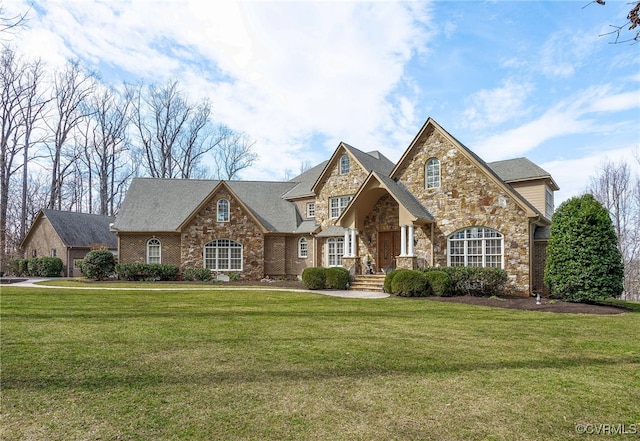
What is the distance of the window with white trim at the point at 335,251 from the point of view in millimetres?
22280


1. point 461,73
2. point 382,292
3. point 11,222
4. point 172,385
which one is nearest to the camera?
point 172,385

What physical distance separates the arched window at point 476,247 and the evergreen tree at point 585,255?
2.65 meters

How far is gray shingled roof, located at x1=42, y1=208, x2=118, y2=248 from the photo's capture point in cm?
3086

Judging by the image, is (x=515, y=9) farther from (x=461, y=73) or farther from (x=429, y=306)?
(x=429, y=306)

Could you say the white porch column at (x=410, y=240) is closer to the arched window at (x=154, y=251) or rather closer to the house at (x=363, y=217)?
the house at (x=363, y=217)

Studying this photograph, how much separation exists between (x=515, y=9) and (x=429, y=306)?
8104 millimetres

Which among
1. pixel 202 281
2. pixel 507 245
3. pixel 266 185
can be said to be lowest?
pixel 202 281

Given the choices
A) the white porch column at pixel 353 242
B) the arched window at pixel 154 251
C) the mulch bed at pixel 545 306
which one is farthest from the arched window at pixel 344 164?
the arched window at pixel 154 251

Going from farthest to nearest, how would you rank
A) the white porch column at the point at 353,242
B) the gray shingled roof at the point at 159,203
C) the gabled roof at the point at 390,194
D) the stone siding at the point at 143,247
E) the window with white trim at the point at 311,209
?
the window with white trim at the point at 311,209
the gray shingled roof at the point at 159,203
the stone siding at the point at 143,247
the white porch column at the point at 353,242
the gabled roof at the point at 390,194

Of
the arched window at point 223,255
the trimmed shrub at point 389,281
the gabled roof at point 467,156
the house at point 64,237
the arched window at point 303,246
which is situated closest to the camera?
the gabled roof at point 467,156

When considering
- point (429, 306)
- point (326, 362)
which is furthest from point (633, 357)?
point (429, 306)

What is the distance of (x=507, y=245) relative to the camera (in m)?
16.2

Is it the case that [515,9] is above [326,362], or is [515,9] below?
above

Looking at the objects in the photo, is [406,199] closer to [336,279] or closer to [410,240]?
[410,240]
